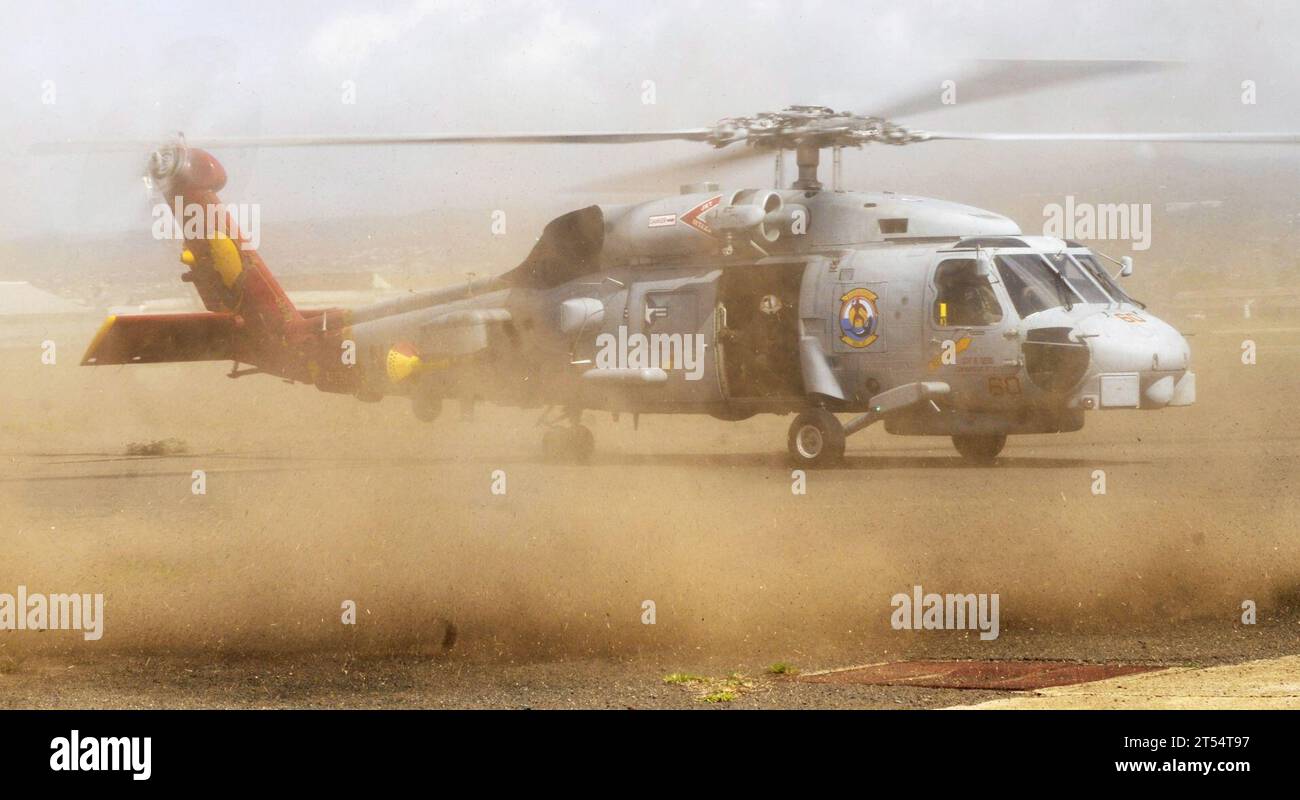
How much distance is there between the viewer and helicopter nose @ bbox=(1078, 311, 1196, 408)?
13.8 m

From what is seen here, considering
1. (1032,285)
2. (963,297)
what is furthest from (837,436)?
(1032,285)

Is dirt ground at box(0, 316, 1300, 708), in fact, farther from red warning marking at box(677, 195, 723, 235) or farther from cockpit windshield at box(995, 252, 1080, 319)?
red warning marking at box(677, 195, 723, 235)

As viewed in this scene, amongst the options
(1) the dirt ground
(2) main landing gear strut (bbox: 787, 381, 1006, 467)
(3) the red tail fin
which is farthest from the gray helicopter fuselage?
(3) the red tail fin

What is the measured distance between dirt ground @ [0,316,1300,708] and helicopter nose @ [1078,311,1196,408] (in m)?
1.05

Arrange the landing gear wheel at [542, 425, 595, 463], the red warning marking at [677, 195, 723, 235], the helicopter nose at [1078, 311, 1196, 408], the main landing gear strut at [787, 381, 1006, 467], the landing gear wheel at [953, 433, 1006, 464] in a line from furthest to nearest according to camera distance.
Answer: the landing gear wheel at [542, 425, 595, 463]
the landing gear wheel at [953, 433, 1006, 464]
the red warning marking at [677, 195, 723, 235]
the main landing gear strut at [787, 381, 1006, 467]
the helicopter nose at [1078, 311, 1196, 408]

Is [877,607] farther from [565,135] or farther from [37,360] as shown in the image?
[37,360]

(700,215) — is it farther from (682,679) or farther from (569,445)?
(682,679)

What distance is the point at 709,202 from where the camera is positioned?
51.1 ft

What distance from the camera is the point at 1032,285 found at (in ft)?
47.1

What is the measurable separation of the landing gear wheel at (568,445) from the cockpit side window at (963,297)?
15.9 feet

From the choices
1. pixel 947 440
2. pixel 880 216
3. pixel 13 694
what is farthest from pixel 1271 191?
pixel 13 694

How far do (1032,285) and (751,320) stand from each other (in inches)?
125

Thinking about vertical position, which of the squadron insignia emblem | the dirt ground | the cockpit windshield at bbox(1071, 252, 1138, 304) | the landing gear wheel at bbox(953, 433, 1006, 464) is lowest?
the dirt ground

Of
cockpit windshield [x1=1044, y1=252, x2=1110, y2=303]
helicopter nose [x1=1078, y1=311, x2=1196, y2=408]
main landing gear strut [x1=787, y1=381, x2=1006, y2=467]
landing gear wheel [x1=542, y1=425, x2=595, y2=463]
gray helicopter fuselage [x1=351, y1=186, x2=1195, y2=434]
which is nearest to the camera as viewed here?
helicopter nose [x1=1078, y1=311, x2=1196, y2=408]
